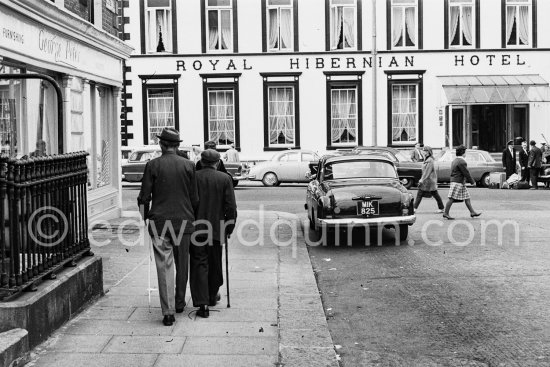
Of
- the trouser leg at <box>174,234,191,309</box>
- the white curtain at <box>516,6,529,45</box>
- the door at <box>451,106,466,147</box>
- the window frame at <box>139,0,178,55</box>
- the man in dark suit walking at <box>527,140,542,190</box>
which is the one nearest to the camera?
the trouser leg at <box>174,234,191,309</box>

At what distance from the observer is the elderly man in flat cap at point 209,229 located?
26.9ft

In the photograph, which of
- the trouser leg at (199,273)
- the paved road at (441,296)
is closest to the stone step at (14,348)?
the trouser leg at (199,273)

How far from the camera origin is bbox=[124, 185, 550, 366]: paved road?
710cm

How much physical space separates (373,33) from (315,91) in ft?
14.2

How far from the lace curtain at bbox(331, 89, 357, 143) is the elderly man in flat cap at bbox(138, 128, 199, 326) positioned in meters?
28.5

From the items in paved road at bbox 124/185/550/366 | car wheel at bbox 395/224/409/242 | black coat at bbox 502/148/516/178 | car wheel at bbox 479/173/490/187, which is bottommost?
paved road at bbox 124/185/550/366

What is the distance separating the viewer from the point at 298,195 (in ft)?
84.3

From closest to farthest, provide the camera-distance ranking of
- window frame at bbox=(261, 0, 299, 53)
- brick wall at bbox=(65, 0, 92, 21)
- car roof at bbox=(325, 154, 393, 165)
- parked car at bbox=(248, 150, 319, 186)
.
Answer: brick wall at bbox=(65, 0, 92, 21), car roof at bbox=(325, 154, 393, 165), parked car at bbox=(248, 150, 319, 186), window frame at bbox=(261, 0, 299, 53)

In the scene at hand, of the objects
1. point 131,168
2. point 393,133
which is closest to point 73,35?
point 131,168

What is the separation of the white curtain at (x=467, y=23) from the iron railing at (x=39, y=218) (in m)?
30.3

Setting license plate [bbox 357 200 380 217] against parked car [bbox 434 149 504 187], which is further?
parked car [bbox 434 149 504 187]

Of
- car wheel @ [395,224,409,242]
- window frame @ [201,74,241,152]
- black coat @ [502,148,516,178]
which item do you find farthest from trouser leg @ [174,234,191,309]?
window frame @ [201,74,241,152]

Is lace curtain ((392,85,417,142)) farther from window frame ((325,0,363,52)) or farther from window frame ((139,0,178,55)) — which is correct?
window frame ((139,0,178,55))

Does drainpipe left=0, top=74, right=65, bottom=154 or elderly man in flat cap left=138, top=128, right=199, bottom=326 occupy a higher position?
drainpipe left=0, top=74, right=65, bottom=154
